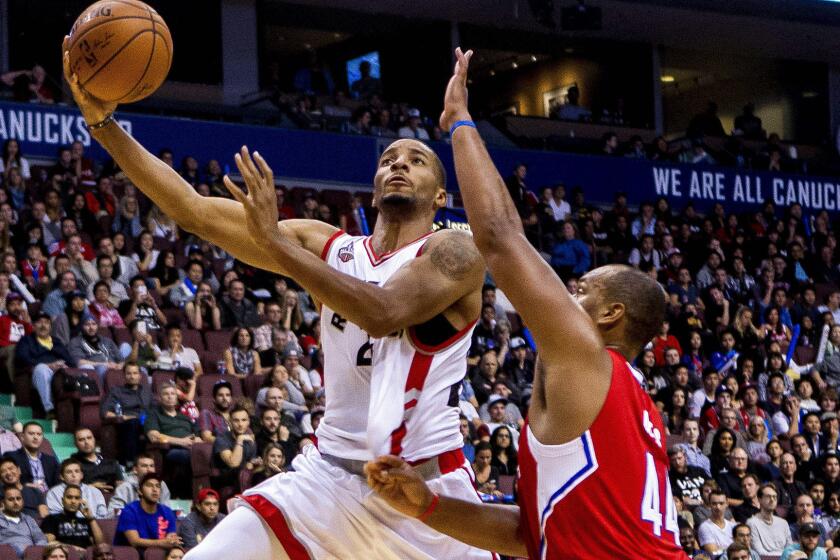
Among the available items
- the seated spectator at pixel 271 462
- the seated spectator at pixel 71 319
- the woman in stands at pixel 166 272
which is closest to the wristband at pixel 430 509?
the seated spectator at pixel 271 462

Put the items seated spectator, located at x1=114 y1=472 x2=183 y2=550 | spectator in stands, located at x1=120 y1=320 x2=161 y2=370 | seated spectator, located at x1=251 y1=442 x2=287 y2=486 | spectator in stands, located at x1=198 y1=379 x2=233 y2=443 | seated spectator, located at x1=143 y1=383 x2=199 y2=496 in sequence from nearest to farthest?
seated spectator, located at x1=114 y1=472 x2=183 y2=550, seated spectator, located at x1=251 y1=442 x2=287 y2=486, seated spectator, located at x1=143 y1=383 x2=199 y2=496, spectator in stands, located at x1=198 y1=379 x2=233 y2=443, spectator in stands, located at x1=120 y1=320 x2=161 y2=370

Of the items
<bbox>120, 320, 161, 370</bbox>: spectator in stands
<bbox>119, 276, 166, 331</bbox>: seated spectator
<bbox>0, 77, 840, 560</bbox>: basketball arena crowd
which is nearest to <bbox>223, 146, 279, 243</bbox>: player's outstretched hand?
<bbox>0, 77, 840, 560</bbox>: basketball arena crowd

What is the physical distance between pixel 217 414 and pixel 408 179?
25.3 feet

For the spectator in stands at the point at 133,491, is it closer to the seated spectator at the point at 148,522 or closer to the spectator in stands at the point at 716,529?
the seated spectator at the point at 148,522

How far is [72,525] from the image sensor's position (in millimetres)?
10375

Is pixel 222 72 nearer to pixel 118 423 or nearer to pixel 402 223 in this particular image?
pixel 118 423

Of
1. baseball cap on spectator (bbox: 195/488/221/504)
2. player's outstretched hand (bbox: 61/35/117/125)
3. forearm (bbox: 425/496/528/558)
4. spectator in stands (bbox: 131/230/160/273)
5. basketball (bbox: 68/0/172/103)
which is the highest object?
basketball (bbox: 68/0/172/103)

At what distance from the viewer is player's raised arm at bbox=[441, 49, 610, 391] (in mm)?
3486

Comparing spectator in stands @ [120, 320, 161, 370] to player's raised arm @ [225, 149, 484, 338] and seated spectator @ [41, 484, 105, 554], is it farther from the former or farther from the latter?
player's raised arm @ [225, 149, 484, 338]

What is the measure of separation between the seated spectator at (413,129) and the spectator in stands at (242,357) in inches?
300

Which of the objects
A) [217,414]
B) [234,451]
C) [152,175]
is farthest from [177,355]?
[152,175]

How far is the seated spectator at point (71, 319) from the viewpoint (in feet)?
42.0

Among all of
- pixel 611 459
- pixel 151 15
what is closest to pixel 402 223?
→ pixel 151 15

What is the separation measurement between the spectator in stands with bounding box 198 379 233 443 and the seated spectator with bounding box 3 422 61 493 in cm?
151
